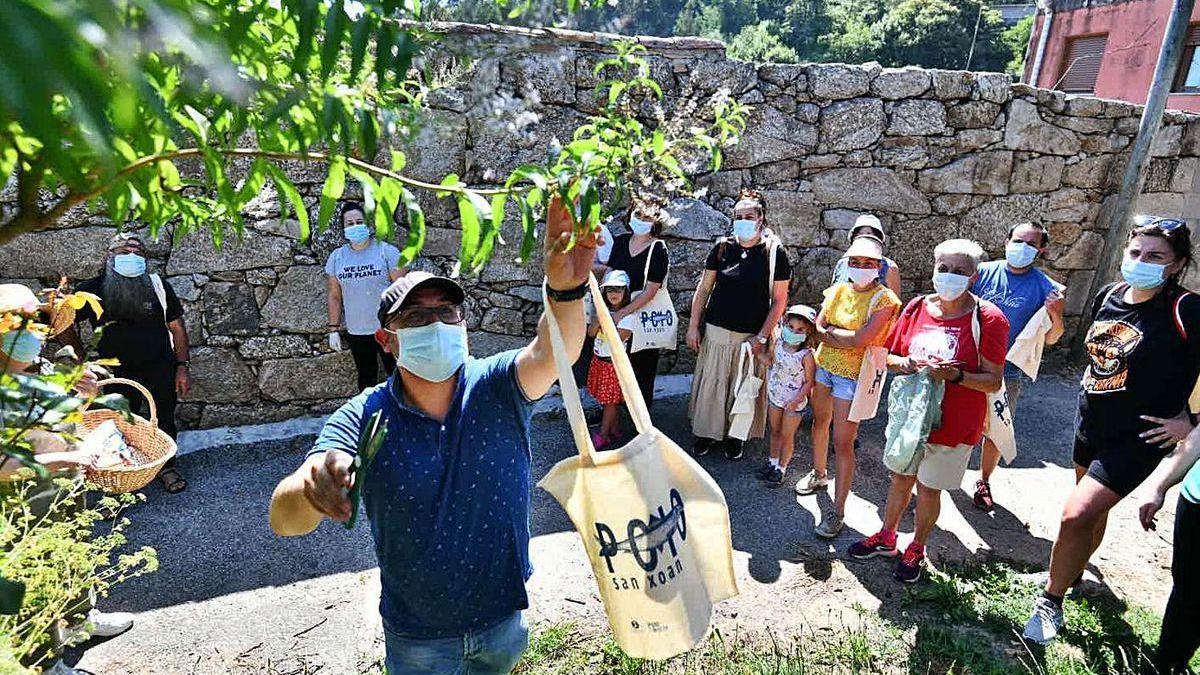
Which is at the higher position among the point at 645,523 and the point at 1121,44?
the point at 1121,44

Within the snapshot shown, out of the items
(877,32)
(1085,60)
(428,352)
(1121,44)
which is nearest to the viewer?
(428,352)

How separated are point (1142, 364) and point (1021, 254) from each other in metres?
1.29

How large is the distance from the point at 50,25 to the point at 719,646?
3.09 metres

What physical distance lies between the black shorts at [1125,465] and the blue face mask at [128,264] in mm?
4873

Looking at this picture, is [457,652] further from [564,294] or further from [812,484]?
[812,484]

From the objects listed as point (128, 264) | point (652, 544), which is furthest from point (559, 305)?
point (128, 264)

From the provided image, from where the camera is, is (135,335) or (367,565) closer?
(367,565)

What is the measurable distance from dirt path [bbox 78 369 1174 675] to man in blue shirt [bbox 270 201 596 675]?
1.30 metres

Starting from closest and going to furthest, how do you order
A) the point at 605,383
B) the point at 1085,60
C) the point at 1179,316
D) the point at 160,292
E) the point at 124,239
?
the point at 1179,316, the point at 124,239, the point at 160,292, the point at 605,383, the point at 1085,60

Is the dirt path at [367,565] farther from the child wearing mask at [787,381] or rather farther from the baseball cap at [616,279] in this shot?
the baseball cap at [616,279]

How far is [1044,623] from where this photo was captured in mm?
3025

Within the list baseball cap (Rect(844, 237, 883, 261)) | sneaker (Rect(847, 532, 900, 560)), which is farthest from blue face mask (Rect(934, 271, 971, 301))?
sneaker (Rect(847, 532, 900, 560))

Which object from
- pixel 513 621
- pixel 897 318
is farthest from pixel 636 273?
pixel 513 621

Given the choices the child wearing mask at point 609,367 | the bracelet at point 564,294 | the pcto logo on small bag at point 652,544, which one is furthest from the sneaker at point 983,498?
the bracelet at point 564,294
